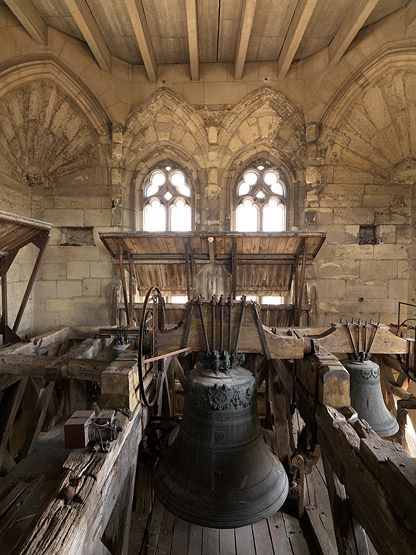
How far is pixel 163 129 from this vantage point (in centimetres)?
548

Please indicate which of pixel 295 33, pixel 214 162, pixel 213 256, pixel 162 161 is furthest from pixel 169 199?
pixel 295 33

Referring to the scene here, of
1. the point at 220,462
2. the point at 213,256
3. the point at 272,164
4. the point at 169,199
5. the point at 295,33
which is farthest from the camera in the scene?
the point at 169,199

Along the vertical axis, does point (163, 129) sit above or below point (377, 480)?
above

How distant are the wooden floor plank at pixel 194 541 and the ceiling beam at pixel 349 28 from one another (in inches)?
242

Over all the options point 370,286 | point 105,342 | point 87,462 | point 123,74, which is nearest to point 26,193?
point 123,74

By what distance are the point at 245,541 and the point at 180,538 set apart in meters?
0.61

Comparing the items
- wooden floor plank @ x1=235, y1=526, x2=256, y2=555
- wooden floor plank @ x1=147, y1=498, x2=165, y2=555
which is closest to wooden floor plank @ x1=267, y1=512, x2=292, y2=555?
wooden floor plank @ x1=235, y1=526, x2=256, y2=555

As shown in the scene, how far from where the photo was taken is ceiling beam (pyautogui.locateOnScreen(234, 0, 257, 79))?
3.88m

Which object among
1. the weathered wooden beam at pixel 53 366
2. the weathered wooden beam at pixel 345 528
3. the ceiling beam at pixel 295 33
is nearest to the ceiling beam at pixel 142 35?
the ceiling beam at pixel 295 33

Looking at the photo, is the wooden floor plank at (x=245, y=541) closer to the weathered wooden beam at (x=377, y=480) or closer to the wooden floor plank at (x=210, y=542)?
the wooden floor plank at (x=210, y=542)

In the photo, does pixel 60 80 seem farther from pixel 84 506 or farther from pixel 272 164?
pixel 84 506

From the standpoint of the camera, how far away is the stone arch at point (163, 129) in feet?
17.7

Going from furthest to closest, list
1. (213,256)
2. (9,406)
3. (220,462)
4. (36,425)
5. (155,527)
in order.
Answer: (213,256), (9,406), (36,425), (155,527), (220,462)

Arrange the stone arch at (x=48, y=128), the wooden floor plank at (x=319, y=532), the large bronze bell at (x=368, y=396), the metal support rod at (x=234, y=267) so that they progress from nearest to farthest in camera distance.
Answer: the large bronze bell at (x=368, y=396) < the wooden floor plank at (x=319, y=532) < the metal support rod at (x=234, y=267) < the stone arch at (x=48, y=128)
